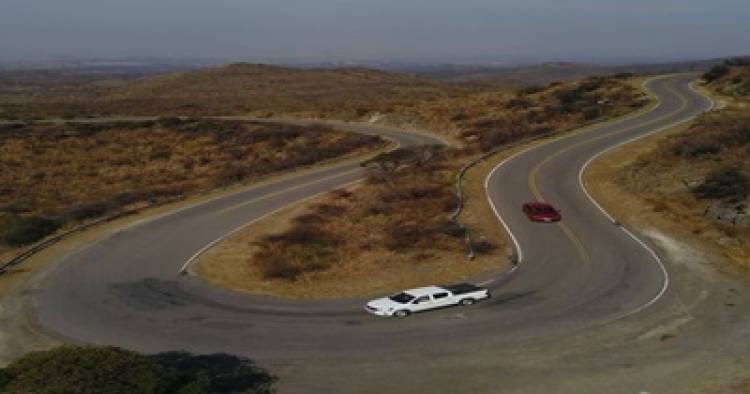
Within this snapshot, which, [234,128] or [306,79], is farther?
[306,79]

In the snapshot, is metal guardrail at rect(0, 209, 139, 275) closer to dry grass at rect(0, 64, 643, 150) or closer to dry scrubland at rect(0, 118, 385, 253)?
dry scrubland at rect(0, 118, 385, 253)

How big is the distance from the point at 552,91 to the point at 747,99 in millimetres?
24119

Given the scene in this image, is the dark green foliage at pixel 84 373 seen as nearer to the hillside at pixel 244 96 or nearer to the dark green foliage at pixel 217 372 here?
the dark green foliage at pixel 217 372

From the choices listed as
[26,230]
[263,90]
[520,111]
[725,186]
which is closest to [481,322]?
[725,186]

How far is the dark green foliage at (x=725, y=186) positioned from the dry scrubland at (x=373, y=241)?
13120 mm

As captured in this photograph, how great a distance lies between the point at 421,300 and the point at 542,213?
15606mm

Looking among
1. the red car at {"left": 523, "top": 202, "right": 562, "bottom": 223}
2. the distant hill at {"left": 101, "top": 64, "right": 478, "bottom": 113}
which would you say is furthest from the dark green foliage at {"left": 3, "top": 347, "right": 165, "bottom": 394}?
the distant hill at {"left": 101, "top": 64, "right": 478, "bottom": 113}

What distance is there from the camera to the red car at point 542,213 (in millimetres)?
40469

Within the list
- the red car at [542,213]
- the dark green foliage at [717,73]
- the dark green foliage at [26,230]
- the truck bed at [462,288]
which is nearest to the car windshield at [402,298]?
the truck bed at [462,288]

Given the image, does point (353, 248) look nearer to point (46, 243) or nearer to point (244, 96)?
point (46, 243)

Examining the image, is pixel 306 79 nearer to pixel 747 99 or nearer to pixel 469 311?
pixel 747 99

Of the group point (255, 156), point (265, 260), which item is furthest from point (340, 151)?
point (265, 260)

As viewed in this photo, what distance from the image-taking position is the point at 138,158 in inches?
2940

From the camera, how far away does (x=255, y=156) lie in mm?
72562
